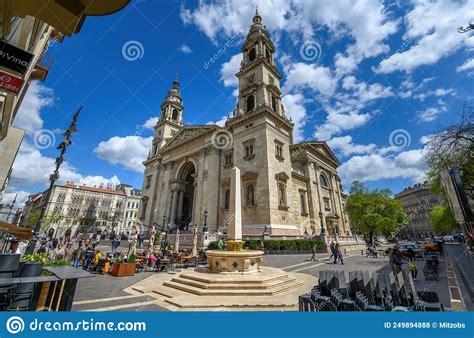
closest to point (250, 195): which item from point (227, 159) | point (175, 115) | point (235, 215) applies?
point (227, 159)

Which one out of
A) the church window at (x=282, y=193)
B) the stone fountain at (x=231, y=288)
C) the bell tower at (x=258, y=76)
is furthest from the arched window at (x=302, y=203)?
the stone fountain at (x=231, y=288)

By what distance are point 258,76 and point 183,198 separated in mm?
23536

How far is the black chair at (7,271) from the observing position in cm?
350

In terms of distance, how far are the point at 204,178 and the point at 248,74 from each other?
17220mm

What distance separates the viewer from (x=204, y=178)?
30.1 metres

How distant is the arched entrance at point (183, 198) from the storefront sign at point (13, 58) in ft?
91.2

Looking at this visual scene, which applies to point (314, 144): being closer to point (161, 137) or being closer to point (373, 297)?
point (161, 137)

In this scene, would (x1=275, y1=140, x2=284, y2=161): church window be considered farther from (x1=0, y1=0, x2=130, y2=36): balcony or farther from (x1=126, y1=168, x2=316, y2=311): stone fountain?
(x1=0, y1=0, x2=130, y2=36): balcony

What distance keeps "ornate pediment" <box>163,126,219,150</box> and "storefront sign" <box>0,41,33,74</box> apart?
26.9 m

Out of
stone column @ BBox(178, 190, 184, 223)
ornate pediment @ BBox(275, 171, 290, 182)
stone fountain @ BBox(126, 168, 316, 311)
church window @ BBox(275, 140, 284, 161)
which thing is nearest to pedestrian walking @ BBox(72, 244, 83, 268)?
stone fountain @ BBox(126, 168, 316, 311)

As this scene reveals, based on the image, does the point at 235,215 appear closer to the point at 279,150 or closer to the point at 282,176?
the point at 282,176

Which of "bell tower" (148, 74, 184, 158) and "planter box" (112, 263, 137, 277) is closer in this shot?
"planter box" (112, 263, 137, 277)

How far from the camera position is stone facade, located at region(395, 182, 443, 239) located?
7281cm

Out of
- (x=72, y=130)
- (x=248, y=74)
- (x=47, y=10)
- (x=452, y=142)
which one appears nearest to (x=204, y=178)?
(x=248, y=74)
